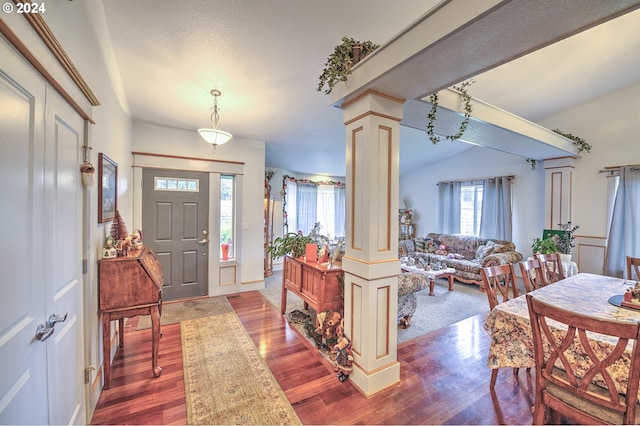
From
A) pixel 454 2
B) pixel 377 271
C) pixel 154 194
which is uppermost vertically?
pixel 454 2

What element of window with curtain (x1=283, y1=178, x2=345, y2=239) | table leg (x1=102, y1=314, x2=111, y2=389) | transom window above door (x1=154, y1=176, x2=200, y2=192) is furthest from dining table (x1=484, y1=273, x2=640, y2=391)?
window with curtain (x1=283, y1=178, x2=345, y2=239)

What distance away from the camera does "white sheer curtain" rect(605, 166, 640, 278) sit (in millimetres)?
3924

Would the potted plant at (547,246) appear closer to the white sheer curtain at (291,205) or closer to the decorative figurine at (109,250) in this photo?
the white sheer curtain at (291,205)

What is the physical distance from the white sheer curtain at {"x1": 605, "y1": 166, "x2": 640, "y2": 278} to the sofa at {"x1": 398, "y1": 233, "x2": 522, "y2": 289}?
120cm

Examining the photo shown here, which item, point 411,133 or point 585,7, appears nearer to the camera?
point 585,7

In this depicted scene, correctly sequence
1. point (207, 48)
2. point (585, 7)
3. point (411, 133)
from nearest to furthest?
point (585, 7), point (207, 48), point (411, 133)

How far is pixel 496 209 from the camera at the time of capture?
5.61m

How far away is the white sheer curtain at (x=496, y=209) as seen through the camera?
17.7ft

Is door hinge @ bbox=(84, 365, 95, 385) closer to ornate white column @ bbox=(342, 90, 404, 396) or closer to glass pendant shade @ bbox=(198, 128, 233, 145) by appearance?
ornate white column @ bbox=(342, 90, 404, 396)

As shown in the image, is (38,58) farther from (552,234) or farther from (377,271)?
(552,234)

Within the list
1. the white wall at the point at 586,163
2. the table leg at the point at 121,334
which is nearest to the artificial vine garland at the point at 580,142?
the white wall at the point at 586,163

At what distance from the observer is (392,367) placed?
2.13 meters

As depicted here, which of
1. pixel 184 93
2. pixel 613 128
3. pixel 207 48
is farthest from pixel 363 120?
pixel 613 128

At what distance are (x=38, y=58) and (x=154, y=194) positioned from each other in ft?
10.3
